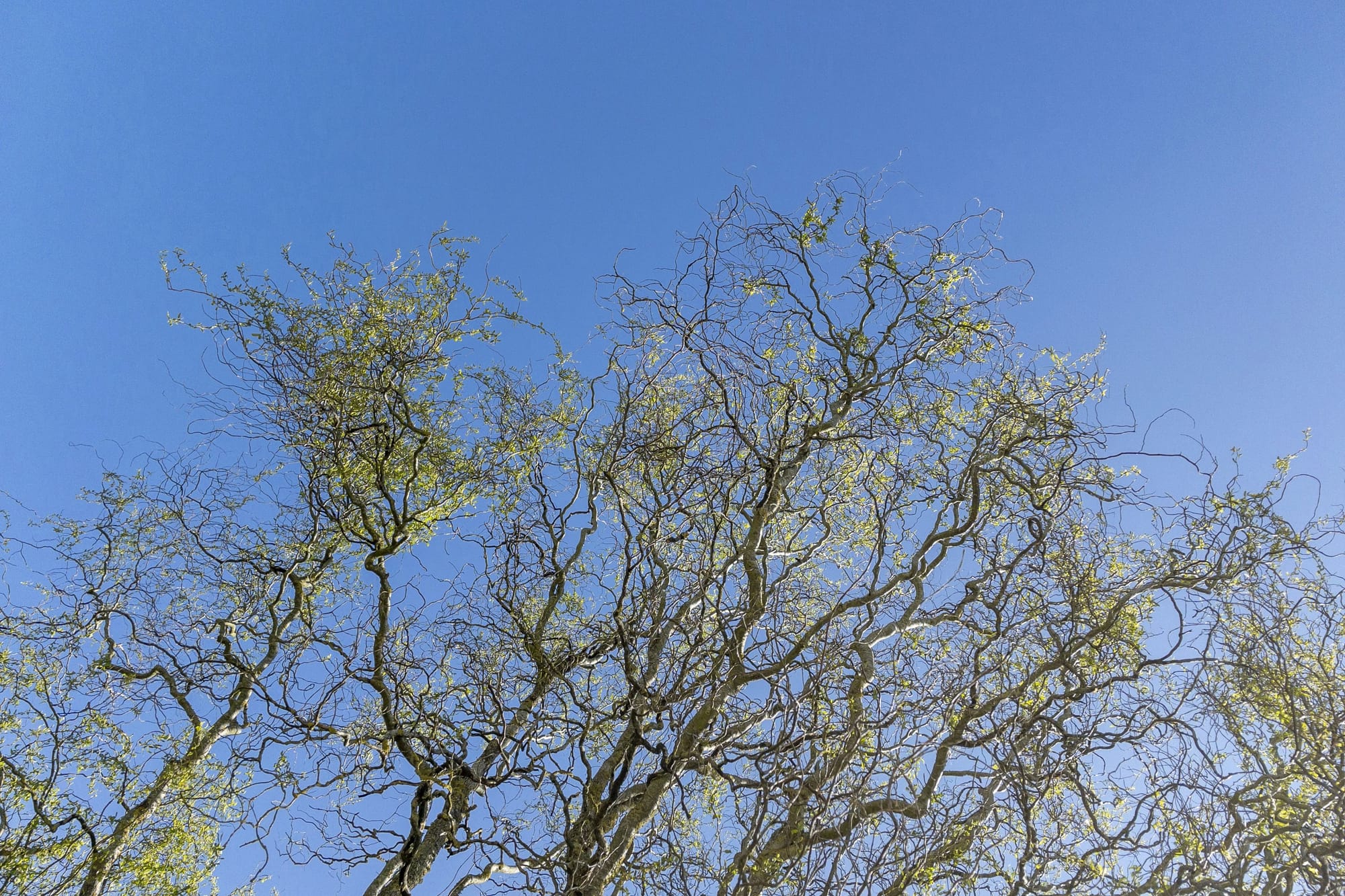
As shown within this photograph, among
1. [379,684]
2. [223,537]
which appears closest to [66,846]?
[223,537]

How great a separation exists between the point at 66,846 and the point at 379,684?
3.74 meters

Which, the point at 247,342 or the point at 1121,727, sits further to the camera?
the point at 247,342

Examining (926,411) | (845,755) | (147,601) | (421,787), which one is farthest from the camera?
(147,601)

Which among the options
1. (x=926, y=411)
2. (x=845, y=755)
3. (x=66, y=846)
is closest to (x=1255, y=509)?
(x=926, y=411)

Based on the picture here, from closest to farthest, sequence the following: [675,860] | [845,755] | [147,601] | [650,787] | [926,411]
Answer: [845,755]
[675,860]
[650,787]
[926,411]
[147,601]

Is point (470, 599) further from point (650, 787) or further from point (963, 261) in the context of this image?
point (963, 261)

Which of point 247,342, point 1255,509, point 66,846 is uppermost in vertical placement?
point 247,342

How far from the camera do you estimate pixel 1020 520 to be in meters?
6.42

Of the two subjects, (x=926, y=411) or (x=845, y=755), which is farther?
(x=926, y=411)

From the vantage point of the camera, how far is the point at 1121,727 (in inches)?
213

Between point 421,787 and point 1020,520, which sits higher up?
point 1020,520

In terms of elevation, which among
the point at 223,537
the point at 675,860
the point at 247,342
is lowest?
the point at 675,860

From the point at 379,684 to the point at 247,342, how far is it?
3269mm

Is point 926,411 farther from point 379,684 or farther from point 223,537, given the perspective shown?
point 223,537
